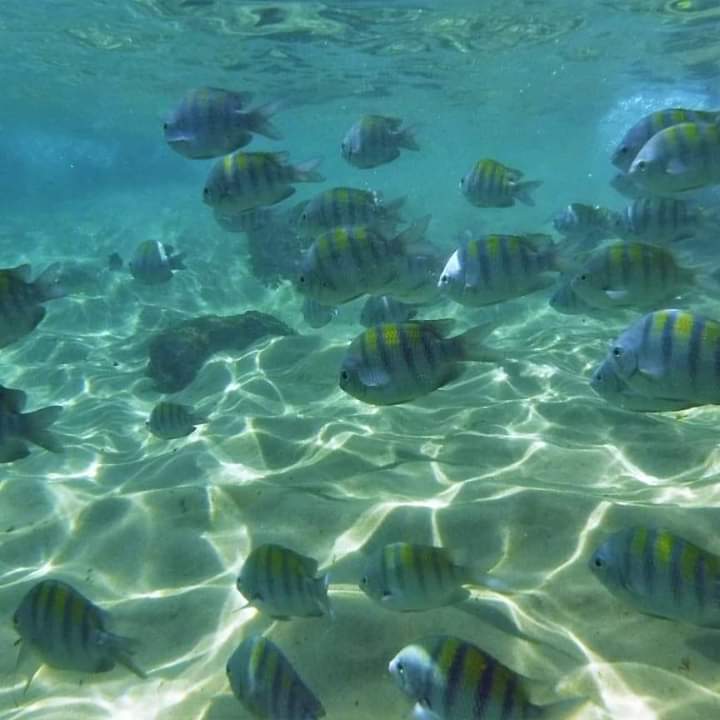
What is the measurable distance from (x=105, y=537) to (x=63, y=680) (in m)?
1.54

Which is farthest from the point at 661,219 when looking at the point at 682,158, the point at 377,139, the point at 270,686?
the point at 270,686

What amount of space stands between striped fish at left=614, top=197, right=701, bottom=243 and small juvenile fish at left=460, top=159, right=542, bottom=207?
93cm

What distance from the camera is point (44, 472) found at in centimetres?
671

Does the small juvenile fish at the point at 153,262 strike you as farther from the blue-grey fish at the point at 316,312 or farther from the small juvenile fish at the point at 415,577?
the small juvenile fish at the point at 415,577

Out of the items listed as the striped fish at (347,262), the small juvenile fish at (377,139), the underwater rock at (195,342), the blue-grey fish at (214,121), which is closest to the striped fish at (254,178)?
the blue-grey fish at (214,121)

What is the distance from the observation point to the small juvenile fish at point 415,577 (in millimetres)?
3143

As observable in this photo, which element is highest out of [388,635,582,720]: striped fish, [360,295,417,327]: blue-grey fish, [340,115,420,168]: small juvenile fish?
[340,115,420,168]: small juvenile fish

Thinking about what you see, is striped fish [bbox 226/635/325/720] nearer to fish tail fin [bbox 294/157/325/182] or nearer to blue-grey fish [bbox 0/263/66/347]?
blue-grey fish [bbox 0/263/66/347]

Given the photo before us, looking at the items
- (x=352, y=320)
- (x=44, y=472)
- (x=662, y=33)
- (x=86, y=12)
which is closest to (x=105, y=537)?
(x=44, y=472)

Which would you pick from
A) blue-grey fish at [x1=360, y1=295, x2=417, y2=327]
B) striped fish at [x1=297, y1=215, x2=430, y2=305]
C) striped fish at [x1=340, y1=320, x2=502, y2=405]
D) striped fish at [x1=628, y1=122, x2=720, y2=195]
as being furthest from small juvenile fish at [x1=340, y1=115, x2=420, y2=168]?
striped fish at [x1=340, y1=320, x2=502, y2=405]

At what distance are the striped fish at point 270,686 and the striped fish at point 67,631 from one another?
689mm

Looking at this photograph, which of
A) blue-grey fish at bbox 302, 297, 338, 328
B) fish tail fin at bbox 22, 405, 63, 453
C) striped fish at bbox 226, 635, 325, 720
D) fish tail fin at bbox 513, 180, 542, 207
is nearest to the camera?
striped fish at bbox 226, 635, 325, 720

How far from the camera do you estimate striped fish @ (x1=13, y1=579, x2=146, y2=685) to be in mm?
2998

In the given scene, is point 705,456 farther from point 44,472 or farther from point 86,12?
point 86,12
